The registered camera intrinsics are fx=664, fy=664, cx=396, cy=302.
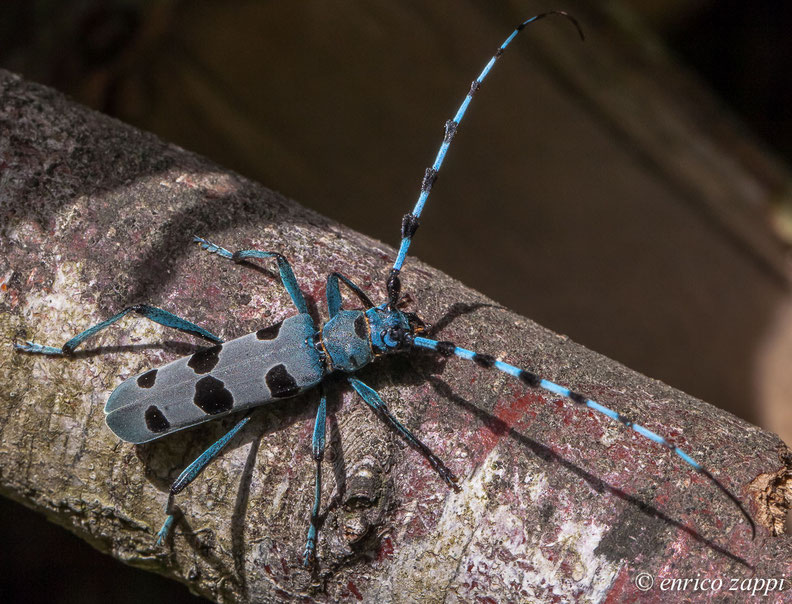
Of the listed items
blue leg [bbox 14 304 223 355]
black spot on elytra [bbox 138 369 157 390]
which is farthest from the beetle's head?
black spot on elytra [bbox 138 369 157 390]

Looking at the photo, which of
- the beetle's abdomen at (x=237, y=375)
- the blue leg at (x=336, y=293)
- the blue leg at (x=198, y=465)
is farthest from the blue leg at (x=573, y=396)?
the blue leg at (x=198, y=465)

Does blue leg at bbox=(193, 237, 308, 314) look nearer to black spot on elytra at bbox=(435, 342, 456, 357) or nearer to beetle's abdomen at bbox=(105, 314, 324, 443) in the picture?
beetle's abdomen at bbox=(105, 314, 324, 443)

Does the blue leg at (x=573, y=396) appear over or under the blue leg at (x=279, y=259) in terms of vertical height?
under

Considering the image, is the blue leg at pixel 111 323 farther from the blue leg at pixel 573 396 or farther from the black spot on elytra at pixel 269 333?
the blue leg at pixel 573 396

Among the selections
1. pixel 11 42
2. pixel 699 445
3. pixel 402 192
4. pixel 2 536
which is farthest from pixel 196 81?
pixel 699 445

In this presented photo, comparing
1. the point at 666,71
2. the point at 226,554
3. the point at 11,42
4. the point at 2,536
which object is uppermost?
the point at 666,71

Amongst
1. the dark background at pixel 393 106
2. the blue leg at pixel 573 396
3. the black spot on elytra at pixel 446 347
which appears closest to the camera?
the blue leg at pixel 573 396

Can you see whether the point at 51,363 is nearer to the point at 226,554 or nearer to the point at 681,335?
the point at 226,554
